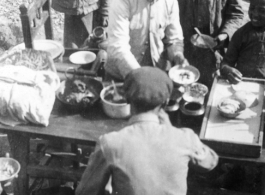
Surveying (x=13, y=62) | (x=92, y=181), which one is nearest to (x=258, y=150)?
(x=92, y=181)

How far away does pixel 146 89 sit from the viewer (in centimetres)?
231

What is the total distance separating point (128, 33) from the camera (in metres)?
4.04

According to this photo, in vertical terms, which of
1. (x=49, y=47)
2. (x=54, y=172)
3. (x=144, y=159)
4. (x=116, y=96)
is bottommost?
(x=54, y=172)

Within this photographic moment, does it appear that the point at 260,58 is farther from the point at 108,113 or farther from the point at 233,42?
the point at 108,113

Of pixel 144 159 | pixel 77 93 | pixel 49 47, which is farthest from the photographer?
pixel 49 47

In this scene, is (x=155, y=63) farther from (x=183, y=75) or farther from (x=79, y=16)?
(x=79, y=16)

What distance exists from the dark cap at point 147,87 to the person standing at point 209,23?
2.26 metres

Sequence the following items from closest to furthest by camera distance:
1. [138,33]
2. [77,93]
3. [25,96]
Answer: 1. [25,96]
2. [77,93]
3. [138,33]

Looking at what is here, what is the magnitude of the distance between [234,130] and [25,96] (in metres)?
1.68

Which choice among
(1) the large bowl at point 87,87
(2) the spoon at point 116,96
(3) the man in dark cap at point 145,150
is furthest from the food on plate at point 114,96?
(3) the man in dark cap at point 145,150

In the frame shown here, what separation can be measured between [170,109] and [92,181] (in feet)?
3.80

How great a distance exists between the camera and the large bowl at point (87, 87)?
358 cm

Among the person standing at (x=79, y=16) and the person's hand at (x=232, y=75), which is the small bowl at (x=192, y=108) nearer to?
the person's hand at (x=232, y=75)

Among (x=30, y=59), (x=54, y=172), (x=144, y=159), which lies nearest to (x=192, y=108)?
(x=144, y=159)
